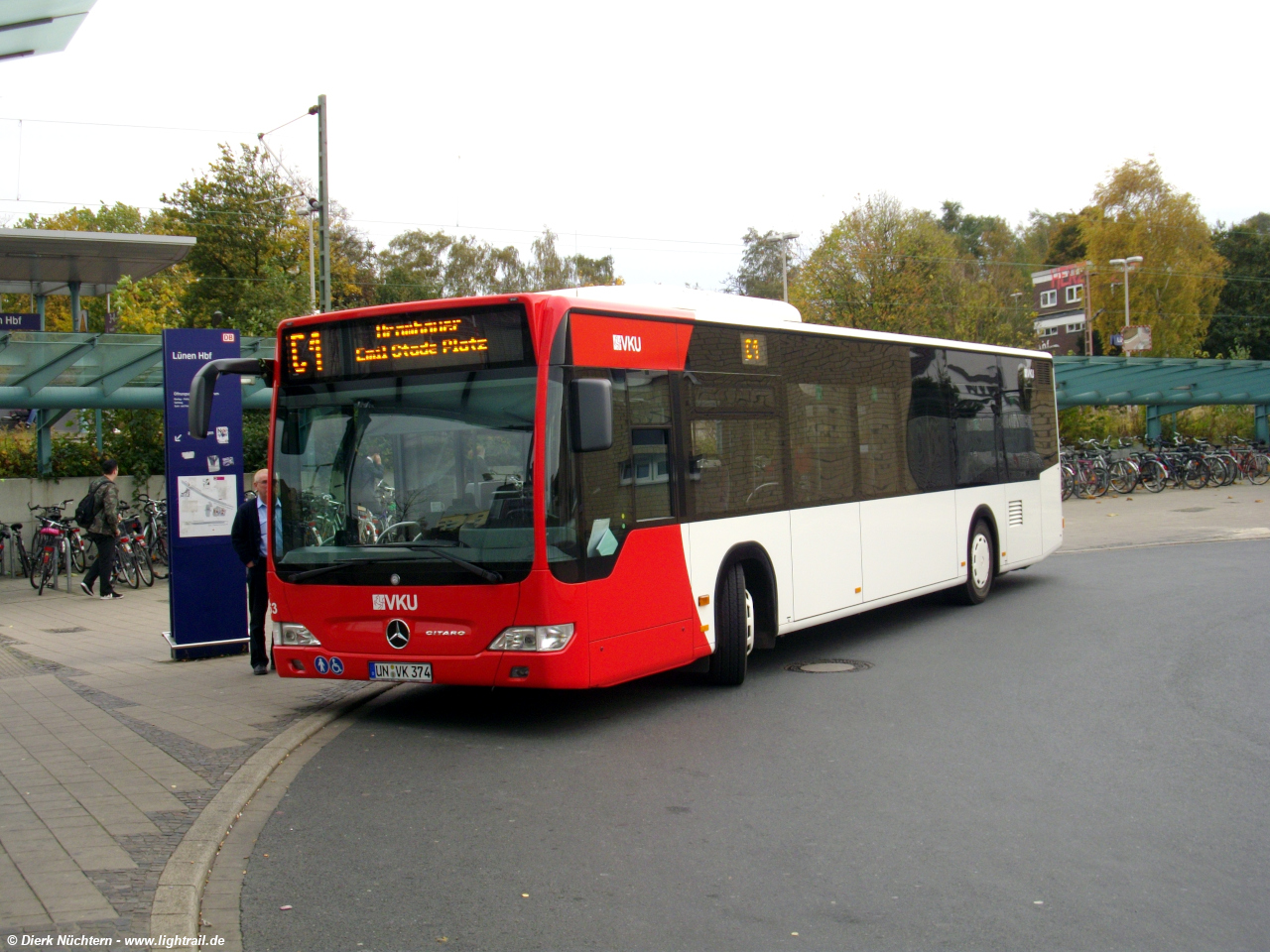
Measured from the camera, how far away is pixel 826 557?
10.7 meters

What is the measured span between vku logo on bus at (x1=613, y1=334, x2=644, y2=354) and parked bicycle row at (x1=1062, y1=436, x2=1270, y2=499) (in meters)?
27.2

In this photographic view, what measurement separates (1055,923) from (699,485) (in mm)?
4857

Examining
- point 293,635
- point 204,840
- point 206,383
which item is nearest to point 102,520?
point 206,383

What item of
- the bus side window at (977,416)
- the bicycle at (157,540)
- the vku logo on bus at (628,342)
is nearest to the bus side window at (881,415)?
the bus side window at (977,416)

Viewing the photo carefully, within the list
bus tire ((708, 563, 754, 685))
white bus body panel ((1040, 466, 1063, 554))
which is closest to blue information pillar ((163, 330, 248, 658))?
bus tire ((708, 563, 754, 685))

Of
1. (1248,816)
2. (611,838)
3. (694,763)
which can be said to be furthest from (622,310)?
(1248,816)

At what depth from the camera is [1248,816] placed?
5.88 metres

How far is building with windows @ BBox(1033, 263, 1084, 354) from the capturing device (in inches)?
3610

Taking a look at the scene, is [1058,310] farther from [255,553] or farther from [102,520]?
[255,553]

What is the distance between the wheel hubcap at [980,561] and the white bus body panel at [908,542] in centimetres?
50

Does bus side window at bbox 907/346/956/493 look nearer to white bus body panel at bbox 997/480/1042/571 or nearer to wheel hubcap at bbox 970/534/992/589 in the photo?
wheel hubcap at bbox 970/534/992/589

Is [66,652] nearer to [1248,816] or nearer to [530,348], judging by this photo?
[530,348]

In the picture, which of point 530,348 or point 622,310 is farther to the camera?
point 622,310

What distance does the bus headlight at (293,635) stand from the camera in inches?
331
